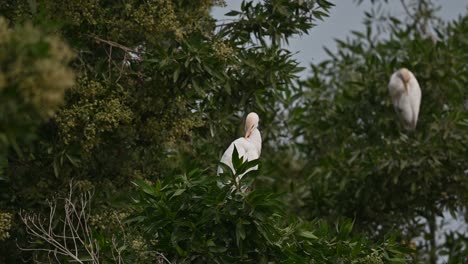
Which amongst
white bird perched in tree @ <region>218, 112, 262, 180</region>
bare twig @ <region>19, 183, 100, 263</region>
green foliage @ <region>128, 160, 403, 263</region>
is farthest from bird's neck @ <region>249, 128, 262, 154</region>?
bare twig @ <region>19, 183, 100, 263</region>

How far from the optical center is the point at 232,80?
8.47 meters

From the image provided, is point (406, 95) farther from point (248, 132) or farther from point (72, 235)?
point (72, 235)

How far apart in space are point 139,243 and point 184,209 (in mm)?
372

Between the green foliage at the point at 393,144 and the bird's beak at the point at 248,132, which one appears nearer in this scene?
the bird's beak at the point at 248,132

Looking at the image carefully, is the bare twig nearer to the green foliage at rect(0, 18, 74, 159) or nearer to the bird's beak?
the bird's beak

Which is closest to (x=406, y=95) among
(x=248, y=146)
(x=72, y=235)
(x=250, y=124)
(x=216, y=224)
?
(x=250, y=124)

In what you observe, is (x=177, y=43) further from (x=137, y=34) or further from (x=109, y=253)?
(x=109, y=253)

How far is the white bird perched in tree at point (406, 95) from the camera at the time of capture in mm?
9258

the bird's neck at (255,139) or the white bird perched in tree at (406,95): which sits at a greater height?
the white bird perched in tree at (406,95)

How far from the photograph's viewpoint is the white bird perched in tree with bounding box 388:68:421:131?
926 cm

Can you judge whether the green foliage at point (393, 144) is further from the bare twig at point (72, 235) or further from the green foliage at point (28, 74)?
the green foliage at point (28, 74)

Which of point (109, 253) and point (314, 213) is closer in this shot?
point (109, 253)

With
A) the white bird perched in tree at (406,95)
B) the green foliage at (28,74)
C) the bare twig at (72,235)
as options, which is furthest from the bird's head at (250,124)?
the green foliage at (28,74)

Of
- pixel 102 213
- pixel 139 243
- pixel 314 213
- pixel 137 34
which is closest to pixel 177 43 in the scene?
pixel 137 34
